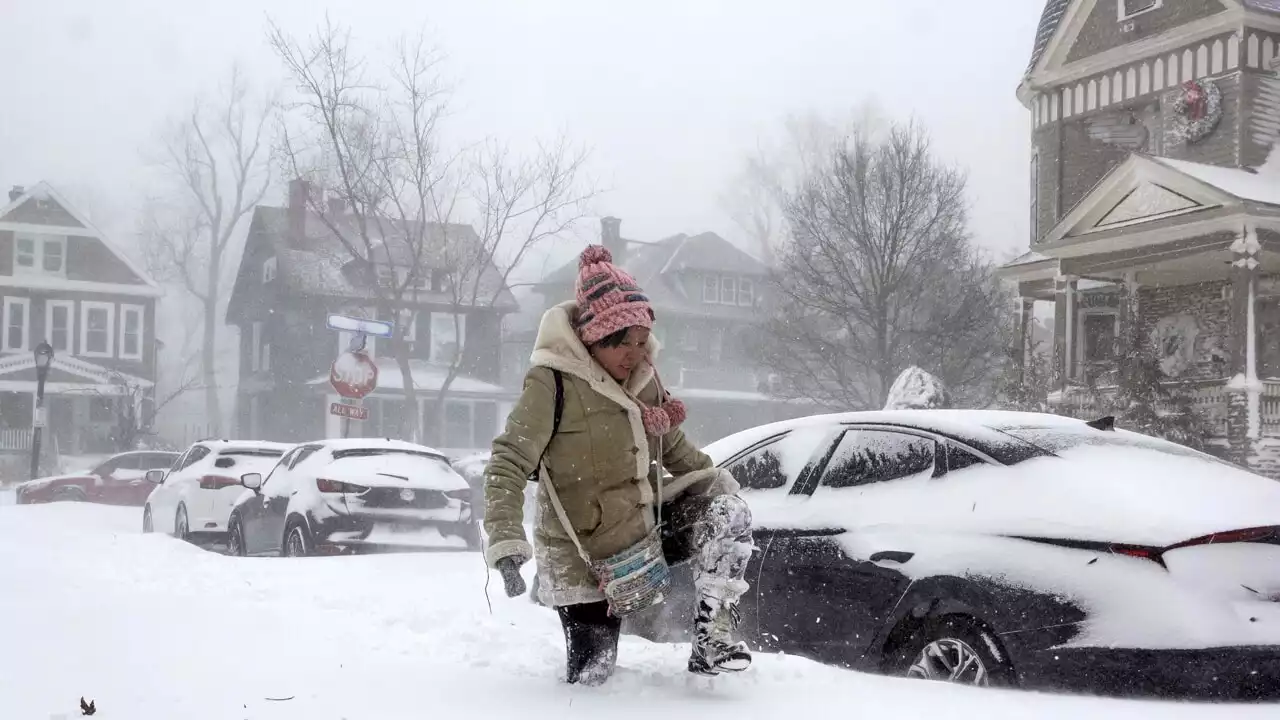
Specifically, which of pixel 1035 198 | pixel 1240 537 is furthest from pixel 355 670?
pixel 1035 198

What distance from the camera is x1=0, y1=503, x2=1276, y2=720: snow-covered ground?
12.2ft

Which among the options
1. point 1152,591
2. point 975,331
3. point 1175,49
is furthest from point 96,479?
point 1152,591

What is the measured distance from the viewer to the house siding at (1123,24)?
20172 mm

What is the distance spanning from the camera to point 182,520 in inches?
581

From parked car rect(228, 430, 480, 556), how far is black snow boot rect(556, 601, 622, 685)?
709 centimetres

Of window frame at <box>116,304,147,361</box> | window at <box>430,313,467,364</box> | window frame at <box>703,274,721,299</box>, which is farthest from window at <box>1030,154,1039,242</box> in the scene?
window frame at <box>116,304,147,361</box>

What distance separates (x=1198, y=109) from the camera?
2011 centimetres

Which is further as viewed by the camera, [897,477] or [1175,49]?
[1175,49]

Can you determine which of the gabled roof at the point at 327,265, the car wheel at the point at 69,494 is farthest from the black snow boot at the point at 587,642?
the gabled roof at the point at 327,265

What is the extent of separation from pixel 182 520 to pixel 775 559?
11299mm

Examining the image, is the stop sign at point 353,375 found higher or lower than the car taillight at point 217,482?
higher

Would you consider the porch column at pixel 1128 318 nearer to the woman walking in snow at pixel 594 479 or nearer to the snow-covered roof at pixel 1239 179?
the snow-covered roof at pixel 1239 179

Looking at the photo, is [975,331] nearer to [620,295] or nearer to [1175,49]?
[1175,49]

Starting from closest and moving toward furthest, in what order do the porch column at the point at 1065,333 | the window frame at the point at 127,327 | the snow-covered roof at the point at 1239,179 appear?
1. the snow-covered roof at the point at 1239,179
2. the porch column at the point at 1065,333
3. the window frame at the point at 127,327
